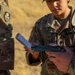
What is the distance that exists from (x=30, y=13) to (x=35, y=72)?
14.7ft

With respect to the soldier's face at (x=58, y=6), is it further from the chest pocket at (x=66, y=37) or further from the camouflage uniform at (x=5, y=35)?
the camouflage uniform at (x=5, y=35)

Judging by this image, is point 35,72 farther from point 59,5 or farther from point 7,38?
point 59,5

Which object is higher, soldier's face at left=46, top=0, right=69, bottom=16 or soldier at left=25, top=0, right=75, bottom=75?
soldier's face at left=46, top=0, right=69, bottom=16

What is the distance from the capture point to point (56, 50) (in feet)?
9.52

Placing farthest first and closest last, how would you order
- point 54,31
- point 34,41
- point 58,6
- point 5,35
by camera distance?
point 5,35
point 34,41
point 54,31
point 58,6

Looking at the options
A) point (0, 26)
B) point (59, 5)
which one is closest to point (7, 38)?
point (0, 26)

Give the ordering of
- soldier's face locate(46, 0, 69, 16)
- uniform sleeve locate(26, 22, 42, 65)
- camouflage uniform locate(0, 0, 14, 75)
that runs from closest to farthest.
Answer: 1. soldier's face locate(46, 0, 69, 16)
2. uniform sleeve locate(26, 22, 42, 65)
3. camouflage uniform locate(0, 0, 14, 75)

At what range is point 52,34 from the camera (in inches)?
131

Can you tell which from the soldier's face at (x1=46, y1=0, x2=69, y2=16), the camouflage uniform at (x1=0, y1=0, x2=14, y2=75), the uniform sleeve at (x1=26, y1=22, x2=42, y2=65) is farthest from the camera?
the camouflage uniform at (x1=0, y1=0, x2=14, y2=75)

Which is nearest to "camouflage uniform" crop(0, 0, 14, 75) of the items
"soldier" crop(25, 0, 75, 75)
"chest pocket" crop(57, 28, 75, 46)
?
"soldier" crop(25, 0, 75, 75)

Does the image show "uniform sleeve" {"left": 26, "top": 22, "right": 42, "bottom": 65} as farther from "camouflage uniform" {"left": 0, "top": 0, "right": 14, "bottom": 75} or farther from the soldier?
"camouflage uniform" {"left": 0, "top": 0, "right": 14, "bottom": 75}

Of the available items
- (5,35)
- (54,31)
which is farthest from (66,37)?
(5,35)

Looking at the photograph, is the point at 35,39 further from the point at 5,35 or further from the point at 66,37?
the point at 5,35

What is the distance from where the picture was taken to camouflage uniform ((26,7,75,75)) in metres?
3.28
